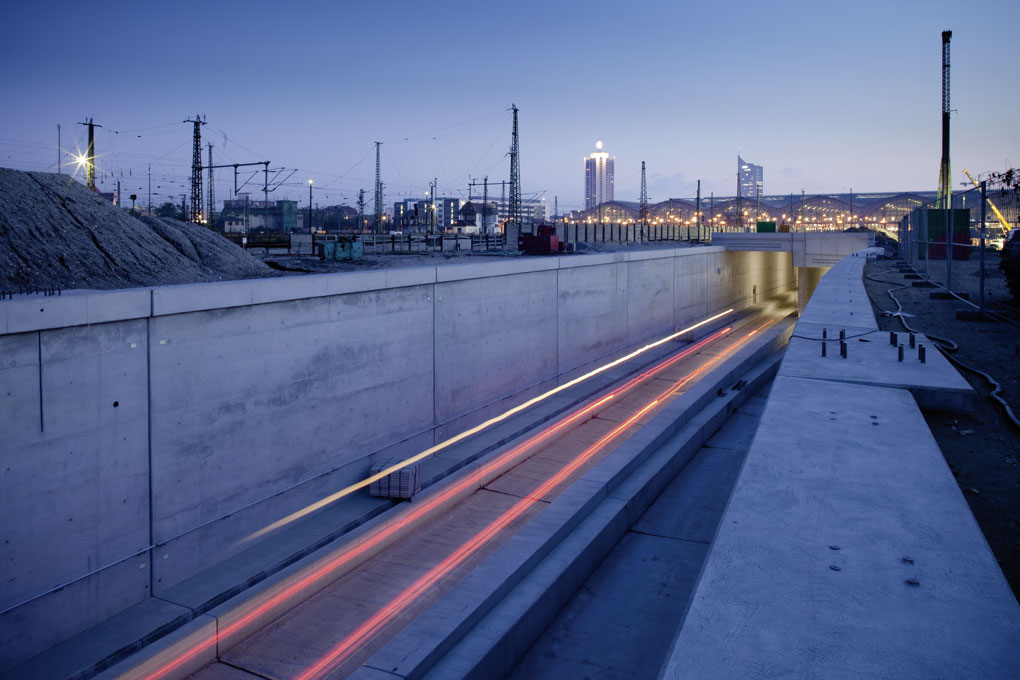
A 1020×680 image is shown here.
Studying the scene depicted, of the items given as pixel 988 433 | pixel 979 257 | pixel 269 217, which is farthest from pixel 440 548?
pixel 269 217

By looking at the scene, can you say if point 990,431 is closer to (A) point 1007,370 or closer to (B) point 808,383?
(B) point 808,383

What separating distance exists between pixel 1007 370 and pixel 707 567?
6128 millimetres

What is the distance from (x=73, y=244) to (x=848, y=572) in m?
15.6

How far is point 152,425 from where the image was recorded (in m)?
8.29

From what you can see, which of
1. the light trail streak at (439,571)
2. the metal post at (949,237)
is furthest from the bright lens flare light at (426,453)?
the metal post at (949,237)

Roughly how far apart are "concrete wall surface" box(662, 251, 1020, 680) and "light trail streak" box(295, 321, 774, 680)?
495 centimetres

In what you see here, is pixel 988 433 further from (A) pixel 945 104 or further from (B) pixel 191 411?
(A) pixel 945 104

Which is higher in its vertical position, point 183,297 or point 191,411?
point 183,297

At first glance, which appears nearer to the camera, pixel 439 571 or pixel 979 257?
pixel 439 571

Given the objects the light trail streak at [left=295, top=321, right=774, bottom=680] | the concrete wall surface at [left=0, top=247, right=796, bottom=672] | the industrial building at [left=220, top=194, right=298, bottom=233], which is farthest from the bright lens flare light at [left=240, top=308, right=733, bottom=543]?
the industrial building at [left=220, top=194, right=298, bottom=233]

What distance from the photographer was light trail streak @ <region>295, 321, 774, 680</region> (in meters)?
7.54

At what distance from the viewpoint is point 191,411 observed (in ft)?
28.8

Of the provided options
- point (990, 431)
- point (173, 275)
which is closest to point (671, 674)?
point (990, 431)

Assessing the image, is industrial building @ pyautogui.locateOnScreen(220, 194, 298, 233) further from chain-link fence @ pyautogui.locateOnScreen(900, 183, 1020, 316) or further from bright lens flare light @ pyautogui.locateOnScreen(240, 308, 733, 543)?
chain-link fence @ pyautogui.locateOnScreen(900, 183, 1020, 316)
